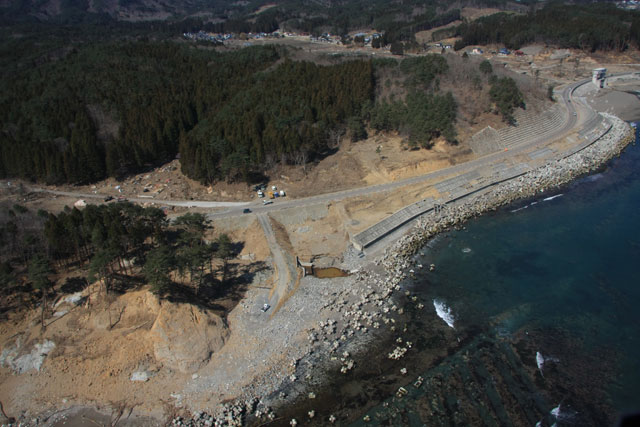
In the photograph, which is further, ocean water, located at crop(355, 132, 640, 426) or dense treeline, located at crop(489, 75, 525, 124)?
dense treeline, located at crop(489, 75, 525, 124)

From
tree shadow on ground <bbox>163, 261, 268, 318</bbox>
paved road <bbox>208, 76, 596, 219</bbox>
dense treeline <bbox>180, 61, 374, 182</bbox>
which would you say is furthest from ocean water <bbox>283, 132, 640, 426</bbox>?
dense treeline <bbox>180, 61, 374, 182</bbox>

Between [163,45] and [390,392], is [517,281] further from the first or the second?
[163,45]

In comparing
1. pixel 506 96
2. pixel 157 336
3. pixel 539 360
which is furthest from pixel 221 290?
pixel 506 96

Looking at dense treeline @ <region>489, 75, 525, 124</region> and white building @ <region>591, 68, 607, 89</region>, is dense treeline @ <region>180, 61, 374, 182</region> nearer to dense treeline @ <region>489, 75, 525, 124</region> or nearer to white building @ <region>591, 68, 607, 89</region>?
dense treeline @ <region>489, 75, 525, 124</region>

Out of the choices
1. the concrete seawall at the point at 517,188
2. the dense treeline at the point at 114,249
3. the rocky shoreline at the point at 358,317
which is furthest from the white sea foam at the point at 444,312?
the dense treeline at the point at 114,249

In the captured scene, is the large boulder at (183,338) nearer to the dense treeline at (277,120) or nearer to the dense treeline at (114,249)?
the dense treeline at (114,249)

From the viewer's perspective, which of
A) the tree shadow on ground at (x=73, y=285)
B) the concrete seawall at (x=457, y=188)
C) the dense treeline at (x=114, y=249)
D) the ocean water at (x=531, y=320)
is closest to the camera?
the ocean water at (x=531, y=320)

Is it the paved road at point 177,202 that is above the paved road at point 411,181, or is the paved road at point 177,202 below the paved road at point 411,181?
below

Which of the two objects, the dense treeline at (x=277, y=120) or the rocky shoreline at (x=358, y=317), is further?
the dense treeline at (x=277, y=120)
